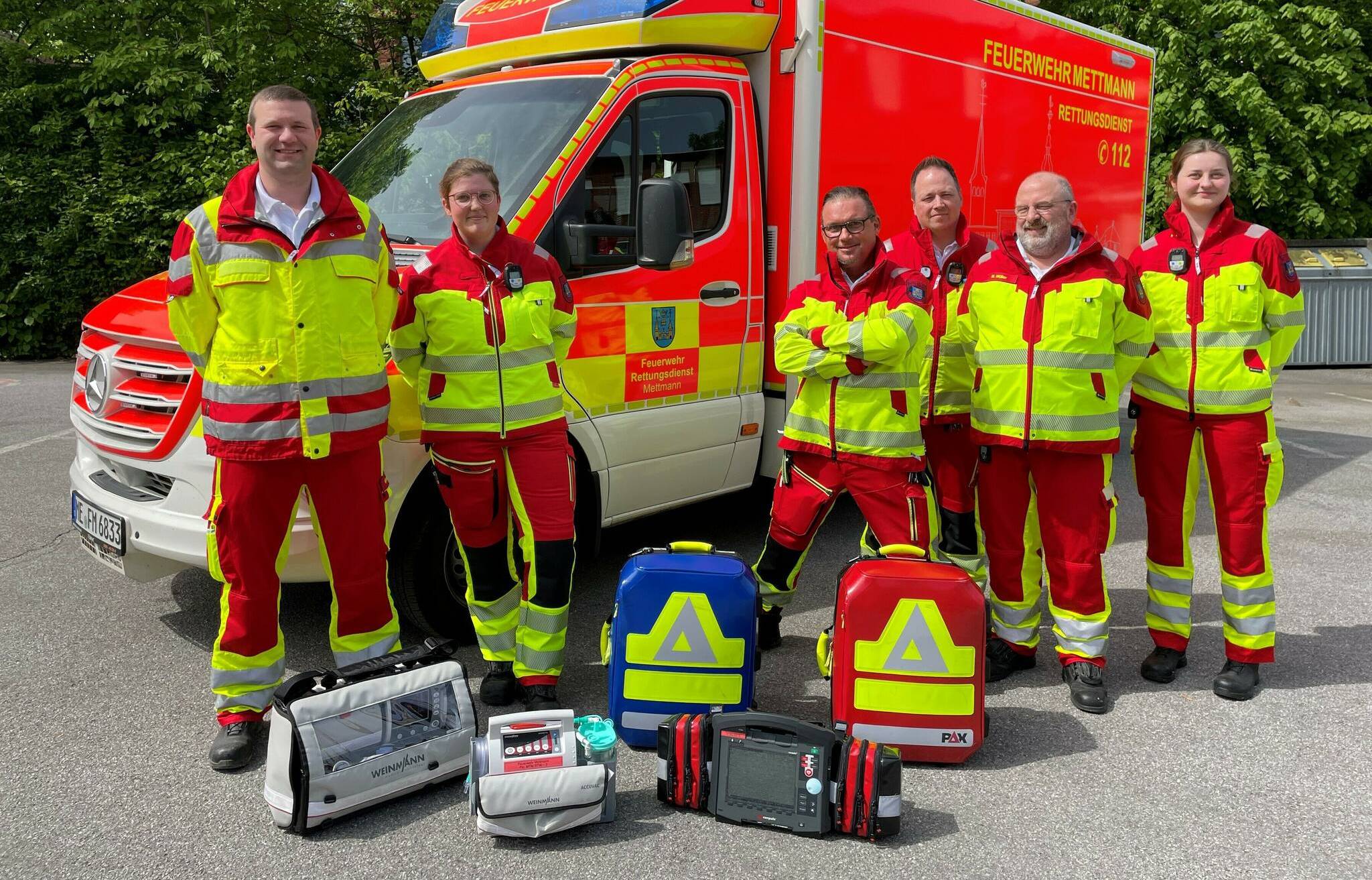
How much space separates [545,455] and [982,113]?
3.69 metres

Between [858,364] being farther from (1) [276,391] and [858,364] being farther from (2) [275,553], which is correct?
(2) [275,553]

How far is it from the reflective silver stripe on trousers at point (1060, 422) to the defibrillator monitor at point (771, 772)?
1484 millimetres

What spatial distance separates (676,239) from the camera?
4.45 meters

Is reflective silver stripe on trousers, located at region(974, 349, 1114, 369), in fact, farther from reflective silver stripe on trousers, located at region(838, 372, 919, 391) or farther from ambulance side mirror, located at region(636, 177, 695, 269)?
ambulance side mirror, located at region(636, 177, 695, 269)

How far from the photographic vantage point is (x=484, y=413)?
3.86 m

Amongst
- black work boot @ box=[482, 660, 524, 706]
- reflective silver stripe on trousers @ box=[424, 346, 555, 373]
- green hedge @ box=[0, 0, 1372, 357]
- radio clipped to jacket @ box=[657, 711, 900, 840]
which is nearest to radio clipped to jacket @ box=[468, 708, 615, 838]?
radio clipped to jacket @ box=[657, 711, 900, 840]

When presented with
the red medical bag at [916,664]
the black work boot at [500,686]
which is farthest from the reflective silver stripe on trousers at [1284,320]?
the black work boot at [500,686]

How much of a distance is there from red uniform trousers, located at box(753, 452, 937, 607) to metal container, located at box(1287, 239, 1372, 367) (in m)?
13.2

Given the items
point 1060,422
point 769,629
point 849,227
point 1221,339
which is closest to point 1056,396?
point 1060,422

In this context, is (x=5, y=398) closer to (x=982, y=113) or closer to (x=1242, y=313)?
(x=982, y=113)

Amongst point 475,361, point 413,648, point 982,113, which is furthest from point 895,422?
point 982,113

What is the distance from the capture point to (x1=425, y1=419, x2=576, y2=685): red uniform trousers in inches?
155

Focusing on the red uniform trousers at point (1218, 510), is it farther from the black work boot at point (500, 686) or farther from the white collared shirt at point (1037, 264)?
the black work boot at point (500, 686)

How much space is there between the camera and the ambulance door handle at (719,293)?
5043 millimetres
